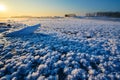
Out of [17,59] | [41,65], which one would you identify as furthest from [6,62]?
[41,65]

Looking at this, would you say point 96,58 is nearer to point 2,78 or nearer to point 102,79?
point 102,79

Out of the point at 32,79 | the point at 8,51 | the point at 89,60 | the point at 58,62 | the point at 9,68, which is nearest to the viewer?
the point at 32,79

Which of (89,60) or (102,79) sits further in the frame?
(89,60)

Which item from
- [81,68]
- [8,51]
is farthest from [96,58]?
[8,51]

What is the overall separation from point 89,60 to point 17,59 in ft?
13.5

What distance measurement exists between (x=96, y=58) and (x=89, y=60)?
1.73 ft

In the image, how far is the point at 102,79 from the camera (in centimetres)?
563

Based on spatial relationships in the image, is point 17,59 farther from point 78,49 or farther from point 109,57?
point 109,57

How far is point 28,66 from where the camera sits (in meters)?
6.68

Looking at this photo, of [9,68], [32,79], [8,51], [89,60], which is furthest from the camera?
[8,51]

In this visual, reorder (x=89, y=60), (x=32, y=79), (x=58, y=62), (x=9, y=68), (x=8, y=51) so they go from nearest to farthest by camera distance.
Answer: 1. (x=32, y=79)
2. (x=9, y=68)
3. (x=58, y=62)
4. (x=89, y=60)
5. (x=8, y=51)

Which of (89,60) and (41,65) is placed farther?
(89,60)

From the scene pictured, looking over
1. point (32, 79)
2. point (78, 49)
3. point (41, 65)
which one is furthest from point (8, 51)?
point (78, 49)

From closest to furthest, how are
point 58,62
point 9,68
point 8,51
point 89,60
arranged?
point 9,68, point 58,62, point 89,60, point 8,51
